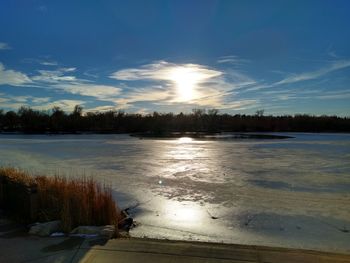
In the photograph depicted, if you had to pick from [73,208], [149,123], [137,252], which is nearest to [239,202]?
[73,208]

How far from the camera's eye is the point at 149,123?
78000 millimetres

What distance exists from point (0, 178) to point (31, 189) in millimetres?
1511

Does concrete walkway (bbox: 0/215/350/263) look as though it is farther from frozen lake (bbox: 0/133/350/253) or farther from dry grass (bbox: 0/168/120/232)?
frozen lake (bbox: 0/133/350/253)

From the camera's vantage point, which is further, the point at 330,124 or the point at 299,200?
the point at 330,124

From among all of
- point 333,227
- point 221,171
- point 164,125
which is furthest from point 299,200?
point 164,125

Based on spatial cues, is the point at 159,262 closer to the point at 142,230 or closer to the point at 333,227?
the point at 142,230

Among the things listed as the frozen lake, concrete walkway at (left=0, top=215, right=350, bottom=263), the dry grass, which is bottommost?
the frozen lake

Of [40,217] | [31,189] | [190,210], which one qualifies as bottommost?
[190,210]

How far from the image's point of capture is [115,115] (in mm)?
86125

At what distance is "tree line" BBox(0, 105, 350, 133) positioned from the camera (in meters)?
73.1

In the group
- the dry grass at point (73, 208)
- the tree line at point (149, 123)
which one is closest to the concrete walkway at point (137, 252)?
the dry grass at point (73, 208)

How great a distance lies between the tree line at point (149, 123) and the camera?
240 ft

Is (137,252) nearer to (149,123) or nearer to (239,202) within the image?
(239,202)

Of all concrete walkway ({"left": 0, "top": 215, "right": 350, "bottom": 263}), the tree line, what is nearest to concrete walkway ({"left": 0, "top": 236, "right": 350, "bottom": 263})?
concrete walkway ({"left": 0, "top": 215, "right": 350, "bottom": 263})
